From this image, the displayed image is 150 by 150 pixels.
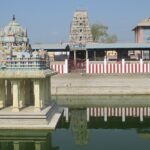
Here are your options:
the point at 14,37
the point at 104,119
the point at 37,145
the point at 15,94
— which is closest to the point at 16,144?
the point at 37,145

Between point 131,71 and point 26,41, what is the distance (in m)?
12.9

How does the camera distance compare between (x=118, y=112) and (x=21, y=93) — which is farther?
(x=118, y=112)

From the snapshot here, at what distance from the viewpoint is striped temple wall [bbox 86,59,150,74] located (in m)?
27.6

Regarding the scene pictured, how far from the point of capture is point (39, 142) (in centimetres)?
1263

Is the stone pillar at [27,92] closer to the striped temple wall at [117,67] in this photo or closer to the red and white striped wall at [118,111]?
the red and white striped wall at [118,111]

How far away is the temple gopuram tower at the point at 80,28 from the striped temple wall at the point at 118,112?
3621 cm

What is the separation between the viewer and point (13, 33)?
53.5 ft

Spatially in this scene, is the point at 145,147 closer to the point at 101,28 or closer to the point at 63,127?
the point at 63,127

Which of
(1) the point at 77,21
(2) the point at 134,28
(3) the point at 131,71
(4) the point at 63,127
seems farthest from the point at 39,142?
(1) the point at 77,21

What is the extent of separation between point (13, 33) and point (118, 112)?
6.81 m

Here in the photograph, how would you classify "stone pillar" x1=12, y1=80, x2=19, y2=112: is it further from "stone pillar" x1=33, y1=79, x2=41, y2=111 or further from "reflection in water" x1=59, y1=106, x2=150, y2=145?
"reflection in water" x1=59, y1=106, x2=150, y2=145

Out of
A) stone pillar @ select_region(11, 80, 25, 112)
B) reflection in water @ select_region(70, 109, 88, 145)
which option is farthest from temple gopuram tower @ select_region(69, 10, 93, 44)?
stone pillar @ select_region(11, 80, 25, 112)

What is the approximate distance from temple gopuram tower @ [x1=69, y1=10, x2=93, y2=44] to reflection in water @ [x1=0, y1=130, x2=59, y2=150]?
42946 millimetres

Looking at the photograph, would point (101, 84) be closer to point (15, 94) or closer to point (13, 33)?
point (13, 33)
